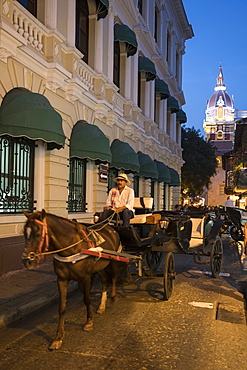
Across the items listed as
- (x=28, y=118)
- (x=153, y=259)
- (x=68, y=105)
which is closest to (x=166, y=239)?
(x=153, y=259)

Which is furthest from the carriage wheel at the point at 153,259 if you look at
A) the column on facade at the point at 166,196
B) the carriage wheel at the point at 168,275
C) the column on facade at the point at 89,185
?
the column on facade at the point at 166,196

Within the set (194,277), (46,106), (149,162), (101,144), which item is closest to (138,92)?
(149,162)

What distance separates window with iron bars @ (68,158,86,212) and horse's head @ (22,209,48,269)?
836 cm

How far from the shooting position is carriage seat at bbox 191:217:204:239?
30.4ft

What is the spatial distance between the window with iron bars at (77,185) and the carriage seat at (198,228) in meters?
4.84

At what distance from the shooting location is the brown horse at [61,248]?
4449mm

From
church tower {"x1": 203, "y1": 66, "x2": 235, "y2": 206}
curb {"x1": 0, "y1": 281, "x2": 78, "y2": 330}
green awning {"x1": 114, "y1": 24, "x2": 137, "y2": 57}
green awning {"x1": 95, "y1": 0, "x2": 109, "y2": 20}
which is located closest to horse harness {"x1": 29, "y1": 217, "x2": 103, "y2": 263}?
curb {"x1": 0, "y1": 281, "x2": 78, "y2": 330}

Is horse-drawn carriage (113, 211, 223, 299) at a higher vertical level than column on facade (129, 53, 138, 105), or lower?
lower

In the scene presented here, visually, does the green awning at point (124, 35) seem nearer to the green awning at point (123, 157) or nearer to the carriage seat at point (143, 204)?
the green awning at point (123, 157)

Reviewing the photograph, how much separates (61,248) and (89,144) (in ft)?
25.2

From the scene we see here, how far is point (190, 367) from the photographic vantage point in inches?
166

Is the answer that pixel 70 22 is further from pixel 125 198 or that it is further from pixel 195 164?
pixel 195 164

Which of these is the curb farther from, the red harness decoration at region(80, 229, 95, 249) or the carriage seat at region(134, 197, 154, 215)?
the carriage seat at region(134, 197, 154, 215)

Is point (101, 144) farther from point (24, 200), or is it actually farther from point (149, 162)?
point (149, 162)
